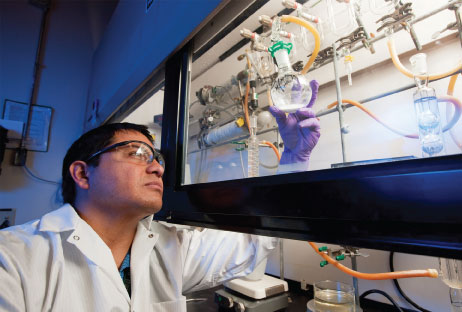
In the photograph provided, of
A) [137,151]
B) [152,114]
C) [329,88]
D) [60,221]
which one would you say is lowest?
[60,221]

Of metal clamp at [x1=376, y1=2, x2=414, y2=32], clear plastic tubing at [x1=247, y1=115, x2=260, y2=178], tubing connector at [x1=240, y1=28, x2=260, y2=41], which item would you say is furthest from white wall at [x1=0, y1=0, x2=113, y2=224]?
metal clamp at [x1=376, y1=2, x2=414, y2=32]

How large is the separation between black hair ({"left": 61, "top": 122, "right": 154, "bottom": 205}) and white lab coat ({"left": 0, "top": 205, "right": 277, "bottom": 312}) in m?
0.23

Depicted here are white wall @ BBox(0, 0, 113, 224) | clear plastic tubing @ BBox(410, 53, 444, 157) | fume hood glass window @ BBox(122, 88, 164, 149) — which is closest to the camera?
clear plastic tubing @ BBox(410, 53, 444, 157)

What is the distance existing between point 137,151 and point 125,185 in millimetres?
165

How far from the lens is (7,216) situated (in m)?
2.22

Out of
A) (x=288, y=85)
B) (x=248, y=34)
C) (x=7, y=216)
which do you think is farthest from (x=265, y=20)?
(x=7, y=216)

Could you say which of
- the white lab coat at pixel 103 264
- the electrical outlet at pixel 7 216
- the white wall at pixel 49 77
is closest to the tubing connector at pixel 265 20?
the white lab coat at pixel 103 264

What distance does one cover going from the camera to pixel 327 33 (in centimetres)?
95

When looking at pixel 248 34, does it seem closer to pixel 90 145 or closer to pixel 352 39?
pixel 352 39

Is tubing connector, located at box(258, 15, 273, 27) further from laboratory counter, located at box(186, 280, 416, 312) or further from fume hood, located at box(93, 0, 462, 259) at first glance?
laboratory counter, located at box(186, 280, 416, 312)

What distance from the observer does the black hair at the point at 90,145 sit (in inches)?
40.2

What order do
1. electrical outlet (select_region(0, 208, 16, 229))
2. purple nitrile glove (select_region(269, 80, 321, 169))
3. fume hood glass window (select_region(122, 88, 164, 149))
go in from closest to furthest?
purple nitrile glove (select_region(269, 80, 321, 169)), fume hood glass window (select_region(122, 88, 164, 149)), electrical outlet (select_region(0, 208, 16, 229))

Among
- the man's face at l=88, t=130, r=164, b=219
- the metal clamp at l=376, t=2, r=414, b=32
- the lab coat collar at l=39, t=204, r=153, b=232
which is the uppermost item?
the metal clamp at l=376, t=2, r=414, b=32

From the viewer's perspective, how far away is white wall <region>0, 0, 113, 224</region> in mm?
2359
